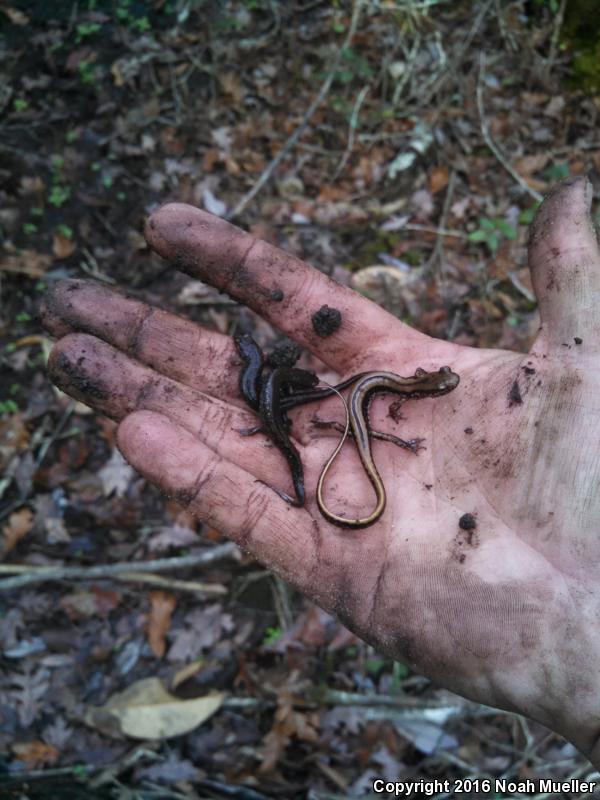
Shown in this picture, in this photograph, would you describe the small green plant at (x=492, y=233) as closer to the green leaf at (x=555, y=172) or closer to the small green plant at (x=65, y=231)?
the green leaf at (x=555, y=172)

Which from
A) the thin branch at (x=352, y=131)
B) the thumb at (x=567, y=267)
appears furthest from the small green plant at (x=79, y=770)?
the thin branch at (x=352, y=131)

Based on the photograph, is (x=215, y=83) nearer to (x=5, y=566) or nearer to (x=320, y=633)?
(x=5, y=566)

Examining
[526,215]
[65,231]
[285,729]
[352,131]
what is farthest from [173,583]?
[352,131]

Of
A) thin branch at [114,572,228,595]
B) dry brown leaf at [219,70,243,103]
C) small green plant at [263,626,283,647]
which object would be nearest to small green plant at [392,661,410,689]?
small green plant at [263,626,283,647]

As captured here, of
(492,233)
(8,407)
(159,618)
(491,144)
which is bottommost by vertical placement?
(159,618)

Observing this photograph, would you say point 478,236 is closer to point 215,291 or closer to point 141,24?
point 215,291

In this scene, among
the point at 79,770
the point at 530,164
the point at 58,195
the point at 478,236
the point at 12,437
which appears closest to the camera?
the point at 79,770

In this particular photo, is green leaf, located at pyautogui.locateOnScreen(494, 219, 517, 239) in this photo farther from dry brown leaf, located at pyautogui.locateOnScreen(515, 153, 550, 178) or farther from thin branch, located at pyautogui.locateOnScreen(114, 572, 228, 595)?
thin branch, located at pyautogui.locateOnScreen(114, 572, 228, 595)
